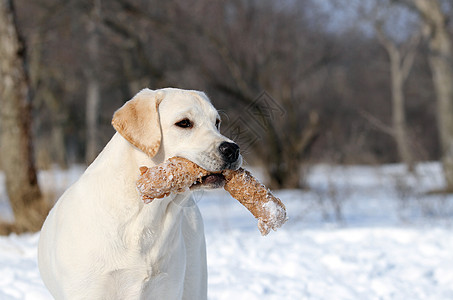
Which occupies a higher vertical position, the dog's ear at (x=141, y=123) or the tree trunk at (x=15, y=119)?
the dog's ear at (x=141, y=123)

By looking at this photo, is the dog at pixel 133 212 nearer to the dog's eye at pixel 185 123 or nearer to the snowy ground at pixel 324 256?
the dog's eye at pixel 185 123

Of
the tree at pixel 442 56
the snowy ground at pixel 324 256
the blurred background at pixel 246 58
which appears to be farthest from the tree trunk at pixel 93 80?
the tree at pixel 442 56

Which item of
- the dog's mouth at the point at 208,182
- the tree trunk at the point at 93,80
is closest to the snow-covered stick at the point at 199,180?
the dog's mouth at the point at 208,182

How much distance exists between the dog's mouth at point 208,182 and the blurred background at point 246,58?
1.52 meters

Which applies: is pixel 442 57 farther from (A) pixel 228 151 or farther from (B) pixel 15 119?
(A) pixel 228 151

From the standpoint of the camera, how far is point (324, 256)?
611cm

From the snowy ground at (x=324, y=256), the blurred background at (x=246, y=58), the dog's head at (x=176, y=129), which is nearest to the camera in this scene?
the dog's head at (x=176, y=129)

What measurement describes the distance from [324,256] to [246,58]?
11.0 meters

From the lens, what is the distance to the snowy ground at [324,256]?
16.1ft

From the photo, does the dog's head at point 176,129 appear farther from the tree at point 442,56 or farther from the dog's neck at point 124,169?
the tree at point 442,56

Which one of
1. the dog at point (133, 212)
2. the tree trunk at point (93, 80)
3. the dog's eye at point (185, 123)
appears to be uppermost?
the dog's eye at point (185, 123)

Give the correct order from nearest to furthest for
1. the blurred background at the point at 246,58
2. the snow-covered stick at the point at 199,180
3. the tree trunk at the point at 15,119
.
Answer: the snow-covered stick at the point at 199,180 → the tree trunk at the point at 15,119 → the blurred background at the point at 246,58

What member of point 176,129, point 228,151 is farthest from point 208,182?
point 176,129

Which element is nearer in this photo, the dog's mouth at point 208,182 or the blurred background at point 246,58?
the dog's mouth at point 208,182
